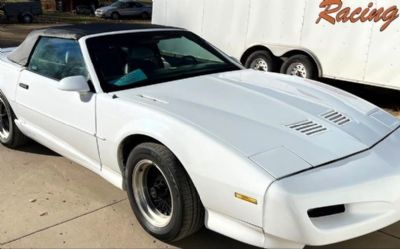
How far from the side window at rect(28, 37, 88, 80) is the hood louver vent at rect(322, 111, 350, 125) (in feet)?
6.39

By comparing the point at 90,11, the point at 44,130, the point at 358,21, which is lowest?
the point at 90,11

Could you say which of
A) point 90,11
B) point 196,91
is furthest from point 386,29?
point 90,11

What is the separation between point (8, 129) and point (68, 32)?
1.66 meters

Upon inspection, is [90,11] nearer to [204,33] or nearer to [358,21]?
[204,33]

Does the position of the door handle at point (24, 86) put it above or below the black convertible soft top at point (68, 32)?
below

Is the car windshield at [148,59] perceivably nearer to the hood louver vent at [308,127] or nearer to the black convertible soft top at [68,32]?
the black convertible soft top at [68,32]

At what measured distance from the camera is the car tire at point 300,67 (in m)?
8.52

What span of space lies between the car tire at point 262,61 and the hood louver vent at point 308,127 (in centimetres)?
629

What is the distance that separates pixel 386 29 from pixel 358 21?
1.78 feet

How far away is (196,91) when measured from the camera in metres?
3.45

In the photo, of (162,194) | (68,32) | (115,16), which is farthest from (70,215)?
(115,16)

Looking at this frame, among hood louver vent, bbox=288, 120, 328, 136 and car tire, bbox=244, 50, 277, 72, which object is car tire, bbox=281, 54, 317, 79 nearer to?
car tire, bbox=244, 50, 277, 72

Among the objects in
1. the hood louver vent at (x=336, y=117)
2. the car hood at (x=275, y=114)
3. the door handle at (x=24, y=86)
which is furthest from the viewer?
the door handle at (x=24, y=86)

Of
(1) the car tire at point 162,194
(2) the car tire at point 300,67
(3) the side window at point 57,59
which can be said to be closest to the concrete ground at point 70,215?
(1) the car tire at point 162,194
